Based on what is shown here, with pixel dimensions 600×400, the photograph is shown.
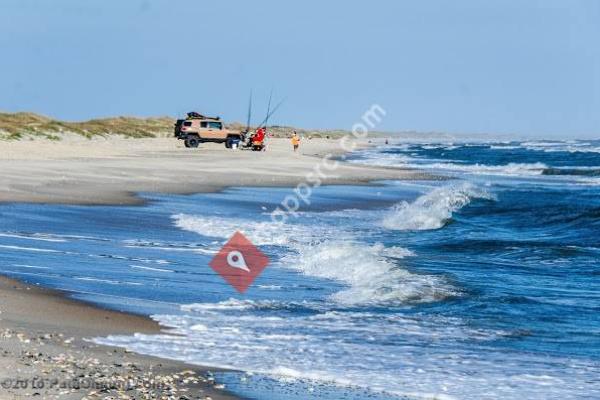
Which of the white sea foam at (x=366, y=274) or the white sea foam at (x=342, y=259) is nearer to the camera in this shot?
the white sea foam at (x=366, y=274)

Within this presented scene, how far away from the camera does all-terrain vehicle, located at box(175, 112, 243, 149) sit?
2099 inches

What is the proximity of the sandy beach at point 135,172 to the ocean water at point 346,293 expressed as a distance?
82.9 inches

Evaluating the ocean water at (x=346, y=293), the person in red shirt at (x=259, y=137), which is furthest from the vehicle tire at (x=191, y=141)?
the ocean water at (x=346, y=293)

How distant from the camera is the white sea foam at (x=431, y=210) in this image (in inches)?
862

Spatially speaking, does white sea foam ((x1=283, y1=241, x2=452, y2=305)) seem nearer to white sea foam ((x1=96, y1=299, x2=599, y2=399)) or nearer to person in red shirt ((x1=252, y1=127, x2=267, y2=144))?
white sea foam ((x1=96, y1=299, x2=599, y2=399))

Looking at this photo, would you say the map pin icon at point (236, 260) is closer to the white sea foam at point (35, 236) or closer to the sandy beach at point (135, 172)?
the white sea foam at point (35, 236)

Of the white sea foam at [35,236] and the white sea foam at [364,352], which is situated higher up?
the white sea foam at [364,352]

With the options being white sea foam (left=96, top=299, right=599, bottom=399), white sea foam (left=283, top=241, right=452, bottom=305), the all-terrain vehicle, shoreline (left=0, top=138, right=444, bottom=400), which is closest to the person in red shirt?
the all-terrain vehicle

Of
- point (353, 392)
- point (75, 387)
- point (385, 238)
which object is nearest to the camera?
point (75, 387)

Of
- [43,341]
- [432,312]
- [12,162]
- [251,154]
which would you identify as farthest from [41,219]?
[251,154]

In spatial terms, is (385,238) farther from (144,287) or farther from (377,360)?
(377,360)

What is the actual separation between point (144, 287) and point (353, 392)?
15.0 ft

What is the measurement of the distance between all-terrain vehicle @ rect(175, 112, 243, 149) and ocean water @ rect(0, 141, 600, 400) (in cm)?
3013

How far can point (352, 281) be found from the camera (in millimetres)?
12812
